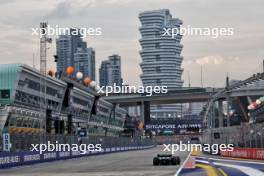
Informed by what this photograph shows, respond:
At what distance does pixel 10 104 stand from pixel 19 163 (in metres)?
47.1

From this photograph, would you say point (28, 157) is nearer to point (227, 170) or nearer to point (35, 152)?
point (35, 152)

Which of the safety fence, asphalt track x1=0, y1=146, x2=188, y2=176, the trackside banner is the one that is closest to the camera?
asphalt track x1=0, y1=146, x2=188, y2=176

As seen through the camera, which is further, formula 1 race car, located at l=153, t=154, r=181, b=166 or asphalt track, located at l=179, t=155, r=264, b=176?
formula 1 race car, located at l=153, t=154, r=181, b=166

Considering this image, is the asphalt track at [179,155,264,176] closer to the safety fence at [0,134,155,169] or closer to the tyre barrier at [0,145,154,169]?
the tyre barrier at [0,145,154,169]

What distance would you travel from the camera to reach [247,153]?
165 ft

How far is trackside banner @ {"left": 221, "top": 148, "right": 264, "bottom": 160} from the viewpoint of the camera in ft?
148

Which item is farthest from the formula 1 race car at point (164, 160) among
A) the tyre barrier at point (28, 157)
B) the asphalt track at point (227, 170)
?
the tyre barrier at point (28, 157)

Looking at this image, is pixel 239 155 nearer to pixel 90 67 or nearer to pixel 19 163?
pixel 19 163

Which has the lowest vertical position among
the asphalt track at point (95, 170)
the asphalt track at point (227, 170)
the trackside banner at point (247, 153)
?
the asphalt track at point (95, 170)

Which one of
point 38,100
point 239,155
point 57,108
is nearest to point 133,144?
point 57,108

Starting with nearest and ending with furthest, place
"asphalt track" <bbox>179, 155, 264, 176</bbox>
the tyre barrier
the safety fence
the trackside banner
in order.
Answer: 1. "asphalt track" <bbox>179, 155, 264, 176</bbox>
2. the tyre barrier
3. the safety fence
4. the trackside banner

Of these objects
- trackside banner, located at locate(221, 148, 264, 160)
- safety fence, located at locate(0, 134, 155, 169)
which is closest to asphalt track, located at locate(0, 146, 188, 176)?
safety fence, located at locate(0, 134, 155, 169)

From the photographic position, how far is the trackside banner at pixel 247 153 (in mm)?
45253

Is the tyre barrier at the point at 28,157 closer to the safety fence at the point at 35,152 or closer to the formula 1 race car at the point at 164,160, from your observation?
the safety fence at the point at 35,152
